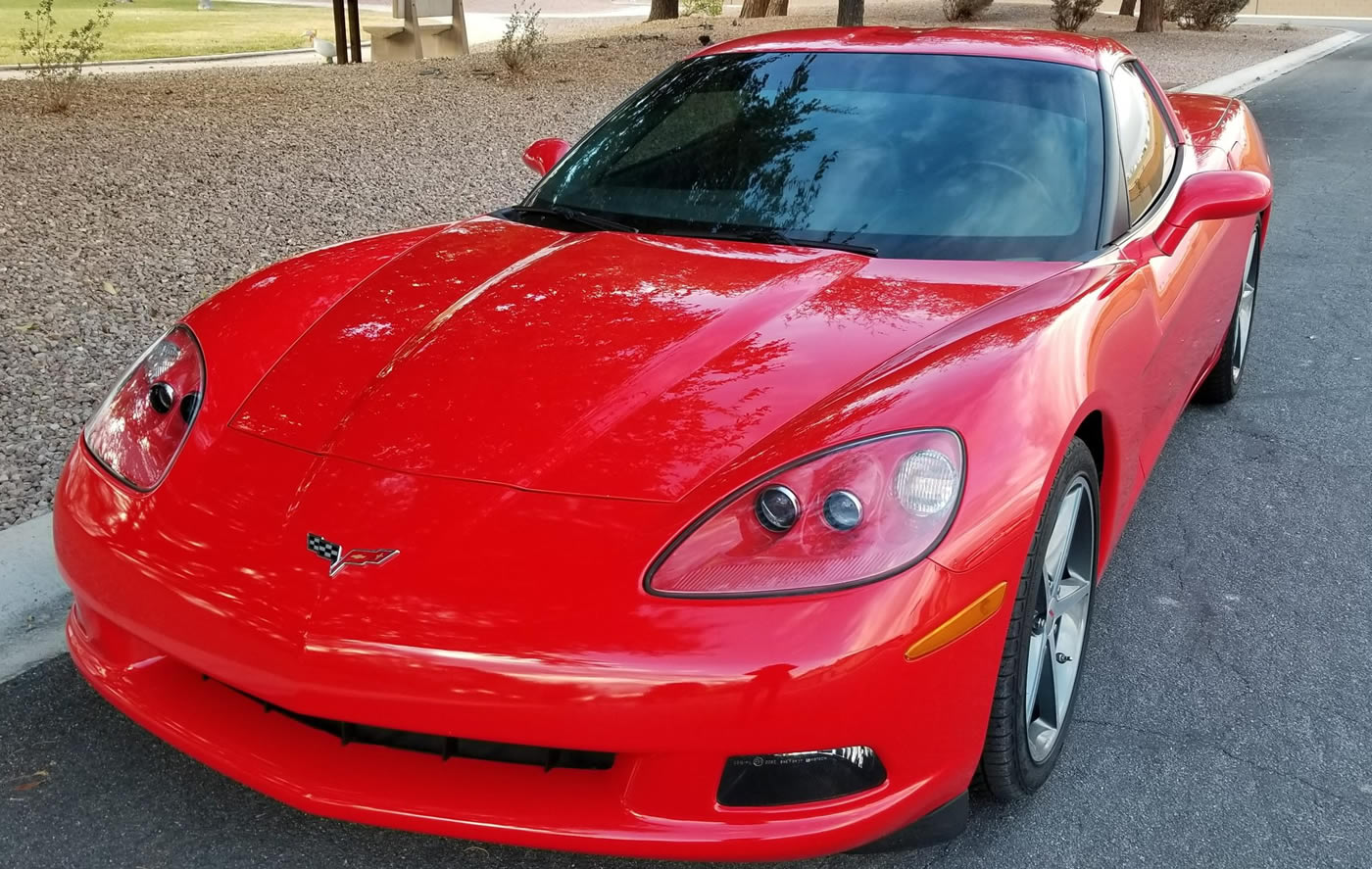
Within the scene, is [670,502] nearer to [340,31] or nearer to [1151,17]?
[340,31]

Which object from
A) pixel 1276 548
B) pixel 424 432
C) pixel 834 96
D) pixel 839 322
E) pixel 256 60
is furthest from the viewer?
pixel 256 60

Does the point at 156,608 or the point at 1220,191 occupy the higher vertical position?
the point at 1220,191

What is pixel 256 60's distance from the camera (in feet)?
61.0

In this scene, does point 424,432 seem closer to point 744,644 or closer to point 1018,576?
point 744,644

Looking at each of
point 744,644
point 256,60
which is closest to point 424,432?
point 744,644

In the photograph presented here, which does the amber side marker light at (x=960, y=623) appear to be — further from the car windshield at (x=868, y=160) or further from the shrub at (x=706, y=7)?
the shrub at (x=706, y=7)

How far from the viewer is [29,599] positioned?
3.15m

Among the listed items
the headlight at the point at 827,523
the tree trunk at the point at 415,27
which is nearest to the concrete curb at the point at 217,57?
the tree trunk at the point at 415,27

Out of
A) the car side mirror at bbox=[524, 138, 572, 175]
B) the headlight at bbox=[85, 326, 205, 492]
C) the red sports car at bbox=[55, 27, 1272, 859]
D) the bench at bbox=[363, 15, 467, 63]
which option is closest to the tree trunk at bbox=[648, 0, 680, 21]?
the bench at bbox=[363, 15, 467, 63]

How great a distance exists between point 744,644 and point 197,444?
118 cm

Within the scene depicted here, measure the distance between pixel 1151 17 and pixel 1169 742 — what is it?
24860 mm

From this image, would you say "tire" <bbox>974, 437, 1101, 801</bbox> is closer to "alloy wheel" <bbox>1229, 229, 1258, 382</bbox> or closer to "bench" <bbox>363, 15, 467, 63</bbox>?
"alloy wheel" <bbox>1229, 229, 1258, 382</bbox>

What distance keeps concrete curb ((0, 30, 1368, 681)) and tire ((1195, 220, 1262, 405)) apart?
3727mm

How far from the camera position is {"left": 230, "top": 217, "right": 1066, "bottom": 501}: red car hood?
2209 millimetres
